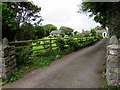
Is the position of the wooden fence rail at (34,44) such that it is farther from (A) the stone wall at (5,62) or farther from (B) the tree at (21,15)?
(B) the tree at (21,15)

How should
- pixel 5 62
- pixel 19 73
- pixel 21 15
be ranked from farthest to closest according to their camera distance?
pixel 21 15, pixel 19 73, pixel 5 62

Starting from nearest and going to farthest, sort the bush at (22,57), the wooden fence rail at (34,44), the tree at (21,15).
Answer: the bush at (22,57) → the wooden fence rail at (34,44) → the tree at (21,15)

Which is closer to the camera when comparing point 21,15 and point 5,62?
point 5,62

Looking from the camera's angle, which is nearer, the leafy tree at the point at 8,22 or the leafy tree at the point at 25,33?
the leafy tree at the point at 8,22

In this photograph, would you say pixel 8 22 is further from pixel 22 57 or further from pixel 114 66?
pixel 114 66

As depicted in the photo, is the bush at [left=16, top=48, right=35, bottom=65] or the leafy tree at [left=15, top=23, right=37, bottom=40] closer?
the bush at [left=16, top=48, right=35, bottom=65]

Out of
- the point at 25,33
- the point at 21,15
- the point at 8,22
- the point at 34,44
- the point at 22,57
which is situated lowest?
the point at 22,57

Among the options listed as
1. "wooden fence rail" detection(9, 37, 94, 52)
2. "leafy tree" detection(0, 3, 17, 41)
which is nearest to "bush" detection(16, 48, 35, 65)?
"wooden fence rail" detection(9, 37, 94, 52)

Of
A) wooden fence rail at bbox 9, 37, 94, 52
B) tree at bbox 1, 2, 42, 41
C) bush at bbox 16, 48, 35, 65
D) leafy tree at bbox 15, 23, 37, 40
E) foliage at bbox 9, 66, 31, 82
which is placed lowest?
foliage at bbox 9, 66, 31, 82

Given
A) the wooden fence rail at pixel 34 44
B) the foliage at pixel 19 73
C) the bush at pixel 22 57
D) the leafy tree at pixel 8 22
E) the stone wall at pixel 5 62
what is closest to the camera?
the stone wall at pixel 5 62

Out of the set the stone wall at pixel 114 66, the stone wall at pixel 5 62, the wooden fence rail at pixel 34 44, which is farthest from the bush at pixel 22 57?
the stone wall at pixel 114 66

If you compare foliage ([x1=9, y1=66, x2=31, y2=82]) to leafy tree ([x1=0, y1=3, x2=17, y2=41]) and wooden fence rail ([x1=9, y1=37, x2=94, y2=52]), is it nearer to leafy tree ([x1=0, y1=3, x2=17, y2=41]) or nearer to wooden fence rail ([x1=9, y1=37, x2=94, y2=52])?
wooden fence rail ([x1=9, y1=37, x2=94, y2=52])

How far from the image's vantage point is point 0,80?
4012 mm

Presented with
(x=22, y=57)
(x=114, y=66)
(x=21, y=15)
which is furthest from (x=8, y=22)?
(x=114, y=66)
